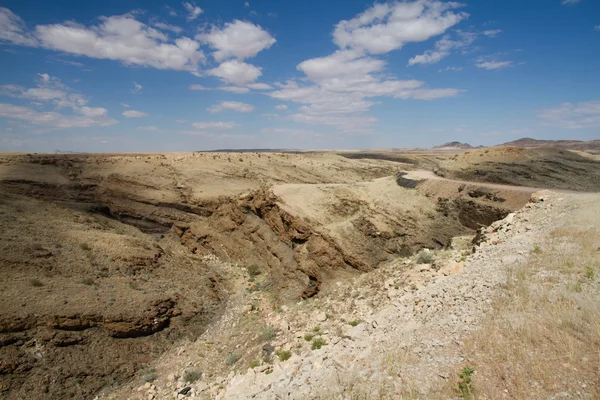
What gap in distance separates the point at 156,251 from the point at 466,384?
698 inches

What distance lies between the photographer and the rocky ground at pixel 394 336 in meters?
5.91

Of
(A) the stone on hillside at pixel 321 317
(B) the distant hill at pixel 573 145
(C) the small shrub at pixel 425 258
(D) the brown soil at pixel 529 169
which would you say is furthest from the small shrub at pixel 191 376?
(B) the distant hill at pixel 573 145

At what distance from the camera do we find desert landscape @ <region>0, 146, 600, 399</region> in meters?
6.21

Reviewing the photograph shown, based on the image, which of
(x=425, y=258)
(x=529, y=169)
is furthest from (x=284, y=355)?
A: (x=529, y=169)

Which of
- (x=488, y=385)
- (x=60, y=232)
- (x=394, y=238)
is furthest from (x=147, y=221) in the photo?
(x=488, y=385)

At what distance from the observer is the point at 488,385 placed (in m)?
5.21

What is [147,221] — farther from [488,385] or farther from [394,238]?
[488,385]

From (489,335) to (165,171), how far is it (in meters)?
28.8

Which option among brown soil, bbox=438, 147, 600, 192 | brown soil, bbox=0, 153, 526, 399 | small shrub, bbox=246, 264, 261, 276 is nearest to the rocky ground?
brown soil, bbox=0, 153, 526, 399

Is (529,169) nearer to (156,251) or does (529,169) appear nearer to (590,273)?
(590,273)

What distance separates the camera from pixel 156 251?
1906 cm

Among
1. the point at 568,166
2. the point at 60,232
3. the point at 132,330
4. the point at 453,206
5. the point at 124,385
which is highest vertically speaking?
the point at 568,166

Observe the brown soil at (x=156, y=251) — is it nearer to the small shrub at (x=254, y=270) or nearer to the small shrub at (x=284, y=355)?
the small shrub at (x=254, y=270)

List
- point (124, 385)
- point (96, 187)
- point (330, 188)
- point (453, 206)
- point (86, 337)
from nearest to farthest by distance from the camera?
point (124, 385) → point (86, 337) → point (453, 206) → point (330, 188) → point (96, 187)
